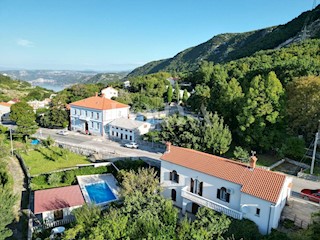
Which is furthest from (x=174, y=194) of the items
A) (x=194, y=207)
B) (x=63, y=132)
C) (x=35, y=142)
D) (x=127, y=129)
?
(x=63, y=132)

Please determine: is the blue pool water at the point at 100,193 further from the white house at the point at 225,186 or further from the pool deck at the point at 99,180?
the white house at the point at 225,186

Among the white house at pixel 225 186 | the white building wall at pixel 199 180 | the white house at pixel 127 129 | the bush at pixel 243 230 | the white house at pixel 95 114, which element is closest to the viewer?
the bush at pixel 243 230

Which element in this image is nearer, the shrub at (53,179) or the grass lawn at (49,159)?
the shrub at (53,179)

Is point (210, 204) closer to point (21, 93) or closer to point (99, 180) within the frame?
point (99, 180)

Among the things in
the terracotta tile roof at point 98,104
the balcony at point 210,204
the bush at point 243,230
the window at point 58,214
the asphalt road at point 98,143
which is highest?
the terracotta tile roof at point 98,104

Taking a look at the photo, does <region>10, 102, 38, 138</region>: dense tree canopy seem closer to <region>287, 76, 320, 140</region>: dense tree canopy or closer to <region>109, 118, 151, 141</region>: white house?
<region>109, 118, 151, 141</region>: white house

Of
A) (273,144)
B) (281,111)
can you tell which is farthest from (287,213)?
(281,111)

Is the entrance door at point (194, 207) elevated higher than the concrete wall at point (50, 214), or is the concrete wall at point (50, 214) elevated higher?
the entrance door at point (194, 207)

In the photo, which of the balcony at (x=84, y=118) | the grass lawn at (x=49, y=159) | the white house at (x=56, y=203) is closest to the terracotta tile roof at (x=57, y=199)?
the white house at (x=56, y=203)
